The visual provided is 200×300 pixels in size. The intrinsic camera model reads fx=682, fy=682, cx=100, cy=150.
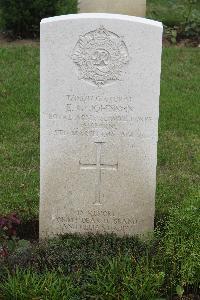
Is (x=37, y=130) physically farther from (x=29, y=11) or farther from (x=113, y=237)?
(x=29, y=11)

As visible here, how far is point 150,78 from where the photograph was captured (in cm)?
451

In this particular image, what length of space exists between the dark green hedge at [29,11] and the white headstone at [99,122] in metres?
5.02

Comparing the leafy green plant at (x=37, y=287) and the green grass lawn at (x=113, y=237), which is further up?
the green grass lawn at (x=113, y=237)

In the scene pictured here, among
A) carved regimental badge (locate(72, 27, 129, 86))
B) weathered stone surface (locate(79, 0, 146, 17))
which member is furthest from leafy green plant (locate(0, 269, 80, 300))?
weathered stone surface (locate(79, 0, 146, 17))

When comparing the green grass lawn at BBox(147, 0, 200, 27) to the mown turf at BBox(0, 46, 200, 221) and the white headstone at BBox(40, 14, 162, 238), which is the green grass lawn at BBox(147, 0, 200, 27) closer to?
the mown turf at BBox(0, 46, 200, 221)

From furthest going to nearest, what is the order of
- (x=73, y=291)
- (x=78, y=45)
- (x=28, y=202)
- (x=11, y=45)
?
(x=11, y=45), (x=28, y=202), (x=78, y=45), (x=73, y=291)

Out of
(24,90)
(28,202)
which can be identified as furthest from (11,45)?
(28,202)

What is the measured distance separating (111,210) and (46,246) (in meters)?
0.54

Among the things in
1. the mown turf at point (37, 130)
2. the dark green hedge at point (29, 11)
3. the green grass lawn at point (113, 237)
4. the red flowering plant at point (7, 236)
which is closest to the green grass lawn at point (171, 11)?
the mown turf at point (37, 130)

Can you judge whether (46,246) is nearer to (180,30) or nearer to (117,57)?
(117,57)

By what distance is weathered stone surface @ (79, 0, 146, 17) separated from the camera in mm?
10281

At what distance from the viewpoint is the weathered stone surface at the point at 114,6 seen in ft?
33.7

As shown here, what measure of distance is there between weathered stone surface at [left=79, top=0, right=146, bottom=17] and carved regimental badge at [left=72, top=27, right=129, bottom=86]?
5964 millimetres

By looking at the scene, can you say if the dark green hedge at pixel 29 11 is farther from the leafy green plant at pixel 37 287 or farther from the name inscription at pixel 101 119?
the leafy green plant at pixel 37 287
